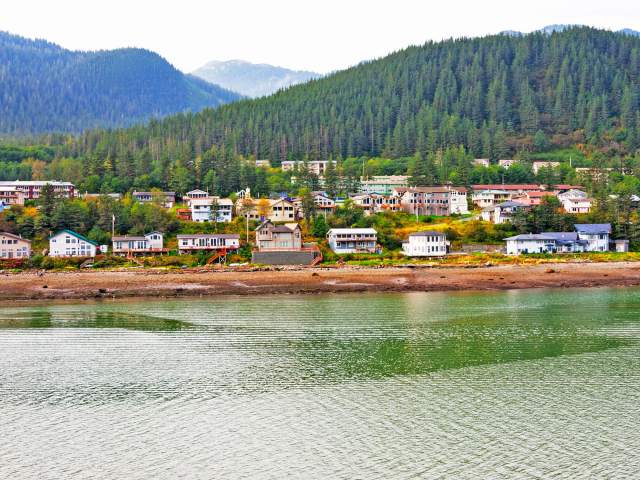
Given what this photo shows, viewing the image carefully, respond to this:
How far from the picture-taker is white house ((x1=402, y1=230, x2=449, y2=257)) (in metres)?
60.9

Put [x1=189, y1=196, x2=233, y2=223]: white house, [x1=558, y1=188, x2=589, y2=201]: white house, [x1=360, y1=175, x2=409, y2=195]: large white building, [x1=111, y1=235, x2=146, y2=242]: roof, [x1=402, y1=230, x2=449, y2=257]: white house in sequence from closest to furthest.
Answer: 1. [x1=402, y1=230, x2=449, y2=257]: white house
2. [x1=111, y1=235, x2=146, y2=242]: roof
3. [x1=189, y1=196, x2=233, y2=223]: white house
4. [x1=558, y1=188, x2=589, y2=201]: white house
5. [x1=360, y1=175, x2=409, y2=195]: large white building

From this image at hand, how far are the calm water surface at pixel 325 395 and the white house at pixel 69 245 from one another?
23.9m

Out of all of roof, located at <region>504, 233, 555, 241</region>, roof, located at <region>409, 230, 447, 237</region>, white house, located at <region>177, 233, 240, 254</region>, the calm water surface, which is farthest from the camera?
white house, located at <region>177, 233, 240, 254</region>

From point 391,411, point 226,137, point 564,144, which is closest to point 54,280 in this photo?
point 391,411

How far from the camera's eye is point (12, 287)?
51156mm

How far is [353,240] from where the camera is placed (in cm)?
6291

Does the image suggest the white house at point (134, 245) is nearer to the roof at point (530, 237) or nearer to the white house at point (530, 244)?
the white house at point (530, 244)

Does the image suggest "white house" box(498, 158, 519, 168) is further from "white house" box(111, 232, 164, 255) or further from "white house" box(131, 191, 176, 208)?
"white house" box(111, 232, 164, 255)

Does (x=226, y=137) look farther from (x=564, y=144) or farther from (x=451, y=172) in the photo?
(x=564, y=144)

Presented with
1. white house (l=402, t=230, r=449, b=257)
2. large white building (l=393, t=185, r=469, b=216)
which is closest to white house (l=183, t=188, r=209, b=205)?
large white building (l=393, t=185, r=469, b=216)

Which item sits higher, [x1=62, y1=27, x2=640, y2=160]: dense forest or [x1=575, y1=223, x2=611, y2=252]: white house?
[x1=62, y1=27, x2=640, y2=160]: dense forest

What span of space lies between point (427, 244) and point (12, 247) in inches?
1365

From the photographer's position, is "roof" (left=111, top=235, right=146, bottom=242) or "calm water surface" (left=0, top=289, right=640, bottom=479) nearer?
"calm water surface" (left=0, top=289, right=640, bottom=479)

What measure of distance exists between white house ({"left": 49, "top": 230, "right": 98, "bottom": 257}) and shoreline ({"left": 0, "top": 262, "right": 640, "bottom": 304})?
6482 millimetres
